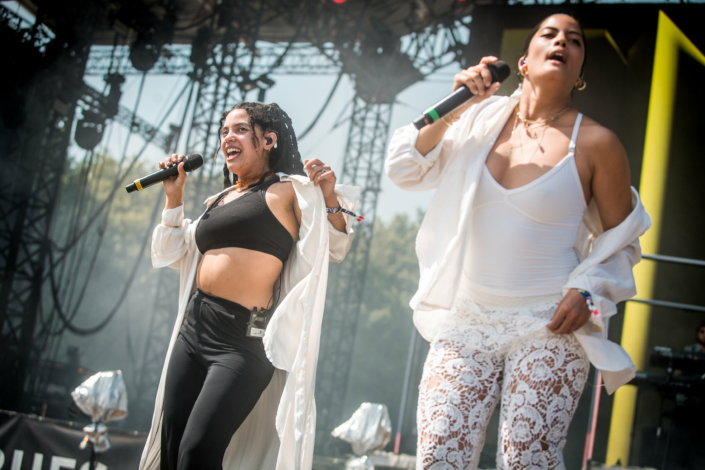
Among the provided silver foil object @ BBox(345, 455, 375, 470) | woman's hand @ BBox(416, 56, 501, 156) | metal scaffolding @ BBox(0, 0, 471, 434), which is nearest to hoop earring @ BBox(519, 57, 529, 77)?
woman's hand @ BBox(416, 56, 501, 156)

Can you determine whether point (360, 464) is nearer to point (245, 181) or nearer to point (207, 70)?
point (245, 181)

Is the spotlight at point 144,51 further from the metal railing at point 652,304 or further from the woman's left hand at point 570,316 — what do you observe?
the woman's left hand at point 570,316

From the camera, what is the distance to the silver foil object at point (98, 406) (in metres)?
3.17

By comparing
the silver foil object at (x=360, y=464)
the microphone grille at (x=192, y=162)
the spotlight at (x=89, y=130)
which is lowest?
the silver foil object at (x=360, y=464)

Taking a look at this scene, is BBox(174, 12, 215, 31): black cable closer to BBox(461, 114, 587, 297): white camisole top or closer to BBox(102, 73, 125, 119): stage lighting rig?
BBox(102, 73, 125, 119): stage lighting rig

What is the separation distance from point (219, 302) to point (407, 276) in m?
18.9

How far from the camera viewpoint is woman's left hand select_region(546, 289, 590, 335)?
Result: 44.6 inches

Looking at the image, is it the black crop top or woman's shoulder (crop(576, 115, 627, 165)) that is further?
the black crop top

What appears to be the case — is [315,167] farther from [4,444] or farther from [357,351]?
[357,351]

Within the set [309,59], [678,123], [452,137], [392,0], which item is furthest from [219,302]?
[309,59]

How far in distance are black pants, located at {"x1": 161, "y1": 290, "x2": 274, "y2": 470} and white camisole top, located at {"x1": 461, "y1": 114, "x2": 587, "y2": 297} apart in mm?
753

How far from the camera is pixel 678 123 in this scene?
3.38m

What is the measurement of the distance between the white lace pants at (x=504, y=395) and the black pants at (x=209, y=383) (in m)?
0.60

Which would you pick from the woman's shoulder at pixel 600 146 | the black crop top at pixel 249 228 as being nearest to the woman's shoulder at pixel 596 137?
the woman's shoulder at pixel 600 146
